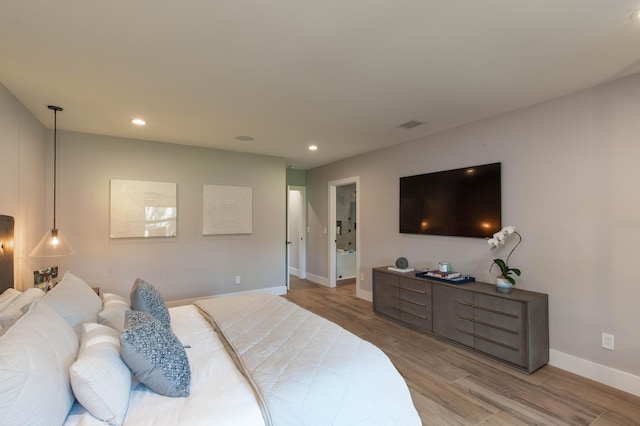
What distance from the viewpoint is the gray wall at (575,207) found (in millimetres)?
2498

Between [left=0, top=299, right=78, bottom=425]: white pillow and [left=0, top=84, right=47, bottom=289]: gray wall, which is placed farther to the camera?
[left=0, top=84, right=47, bottom=289]: gray wall

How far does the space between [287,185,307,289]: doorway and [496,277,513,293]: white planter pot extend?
4.33 m

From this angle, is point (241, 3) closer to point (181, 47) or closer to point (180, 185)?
point (181, 47)

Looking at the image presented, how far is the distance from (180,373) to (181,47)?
197cm

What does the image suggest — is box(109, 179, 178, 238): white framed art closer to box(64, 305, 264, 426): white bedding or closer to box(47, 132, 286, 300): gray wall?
box(47, 132, 286, 300): gray wall

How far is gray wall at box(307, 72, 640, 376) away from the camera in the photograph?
250cm

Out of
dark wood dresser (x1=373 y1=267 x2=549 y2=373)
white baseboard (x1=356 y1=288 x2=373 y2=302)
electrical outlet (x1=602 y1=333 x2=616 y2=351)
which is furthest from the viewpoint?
white baseboard (x1=356 y1=288 x2=373 y2=302)

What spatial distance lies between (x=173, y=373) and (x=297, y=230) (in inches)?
235

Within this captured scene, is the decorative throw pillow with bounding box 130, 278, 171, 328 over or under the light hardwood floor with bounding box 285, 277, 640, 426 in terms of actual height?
over

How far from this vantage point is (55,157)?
3881 millimetres

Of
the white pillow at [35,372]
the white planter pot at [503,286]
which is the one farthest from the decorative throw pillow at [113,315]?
the white planter pot at [503,286]

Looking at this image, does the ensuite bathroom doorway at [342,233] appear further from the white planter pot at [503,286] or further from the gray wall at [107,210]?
the white planter pot at [503,286]

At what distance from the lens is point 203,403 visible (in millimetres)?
1312

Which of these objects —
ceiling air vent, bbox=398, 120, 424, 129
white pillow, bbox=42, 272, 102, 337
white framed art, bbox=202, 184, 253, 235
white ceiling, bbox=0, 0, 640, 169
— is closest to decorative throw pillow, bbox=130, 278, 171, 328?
white pillow, bbox=42, 272, 102, 337
